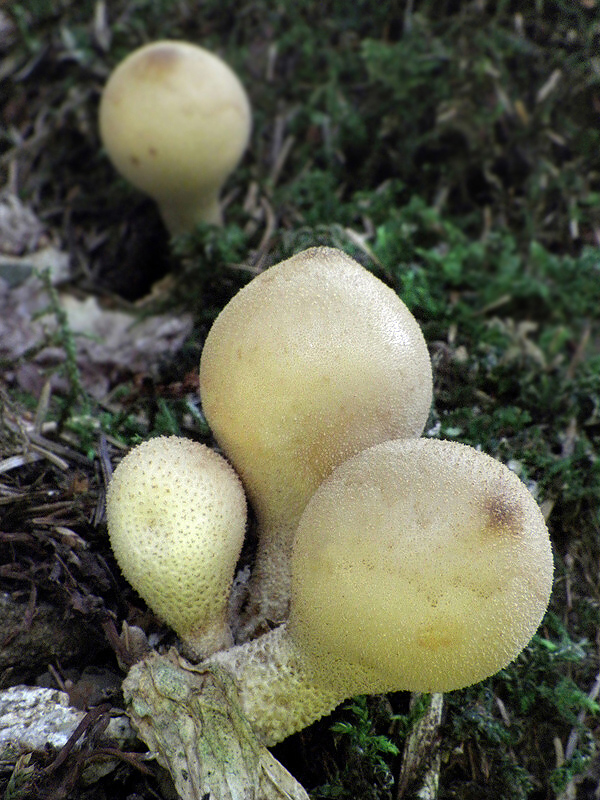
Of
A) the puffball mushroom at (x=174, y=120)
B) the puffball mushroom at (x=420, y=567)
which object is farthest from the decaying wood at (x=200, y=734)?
the puffball mushroom at (x=174, y=120)

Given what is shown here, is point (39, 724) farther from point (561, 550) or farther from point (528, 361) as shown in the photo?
point (528, 361)

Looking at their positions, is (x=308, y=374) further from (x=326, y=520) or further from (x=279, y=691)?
(x=279, y=691)

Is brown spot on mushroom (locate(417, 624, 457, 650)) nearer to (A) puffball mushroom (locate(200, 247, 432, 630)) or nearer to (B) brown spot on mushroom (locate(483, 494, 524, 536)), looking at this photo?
(B) brown spot on mushroom (locate(483, 494, 524, 536))

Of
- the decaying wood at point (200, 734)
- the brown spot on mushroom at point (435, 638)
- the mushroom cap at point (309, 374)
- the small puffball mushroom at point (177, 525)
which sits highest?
the mushroom cap at point (309, 374)

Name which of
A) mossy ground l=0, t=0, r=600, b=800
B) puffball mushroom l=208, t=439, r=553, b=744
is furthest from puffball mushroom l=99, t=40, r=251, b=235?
puffball mushroom l=208, t=439, r=553, b=744

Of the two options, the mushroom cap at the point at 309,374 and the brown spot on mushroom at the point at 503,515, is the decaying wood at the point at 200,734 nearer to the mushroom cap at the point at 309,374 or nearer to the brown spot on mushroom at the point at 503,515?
the mushroom cap at the point at 309,374

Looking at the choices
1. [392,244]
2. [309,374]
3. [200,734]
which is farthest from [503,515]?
[392,244]
